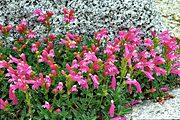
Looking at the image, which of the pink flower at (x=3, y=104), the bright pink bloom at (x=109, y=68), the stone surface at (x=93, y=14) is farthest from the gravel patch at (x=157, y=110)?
the pink flower at (x=3, y=104)

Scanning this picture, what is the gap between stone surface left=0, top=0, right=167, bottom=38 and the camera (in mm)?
5363

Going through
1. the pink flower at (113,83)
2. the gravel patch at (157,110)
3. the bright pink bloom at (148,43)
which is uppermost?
the bright pink bloom at (148,43)

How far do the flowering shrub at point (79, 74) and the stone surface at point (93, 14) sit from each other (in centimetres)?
18

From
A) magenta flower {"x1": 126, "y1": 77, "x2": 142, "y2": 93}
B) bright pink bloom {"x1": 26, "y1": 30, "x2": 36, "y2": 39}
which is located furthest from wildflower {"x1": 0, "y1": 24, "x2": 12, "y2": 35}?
magenta flower {"x1": 126, "y1": 77, "x2": 142, "y2": 93}

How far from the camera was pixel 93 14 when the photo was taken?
5.39 metres

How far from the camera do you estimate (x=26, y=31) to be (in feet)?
16.5

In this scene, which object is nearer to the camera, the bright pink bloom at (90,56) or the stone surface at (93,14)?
the bright pink bloom at (90,56)

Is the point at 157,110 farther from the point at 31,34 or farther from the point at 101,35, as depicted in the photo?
the point at 31,34

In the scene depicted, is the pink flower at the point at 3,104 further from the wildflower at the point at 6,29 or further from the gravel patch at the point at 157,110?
the gravel patch at the point at 157,110

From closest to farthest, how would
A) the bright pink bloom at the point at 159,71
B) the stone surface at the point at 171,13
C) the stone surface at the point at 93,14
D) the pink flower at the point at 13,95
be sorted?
the pink flower at the point at 13,95 → the bright pink bloom at the point at 159,71 → the stone surface at the point at 93,14 → the stone surface at the point at 171,13

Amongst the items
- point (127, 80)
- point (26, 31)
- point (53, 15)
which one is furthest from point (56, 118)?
point (53, 15)

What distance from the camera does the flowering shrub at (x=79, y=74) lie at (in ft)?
14.1

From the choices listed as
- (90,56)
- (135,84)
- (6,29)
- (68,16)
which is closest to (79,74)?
(90,56)

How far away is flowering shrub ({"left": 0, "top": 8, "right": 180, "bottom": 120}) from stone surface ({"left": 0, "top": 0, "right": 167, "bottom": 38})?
0.61 ft
